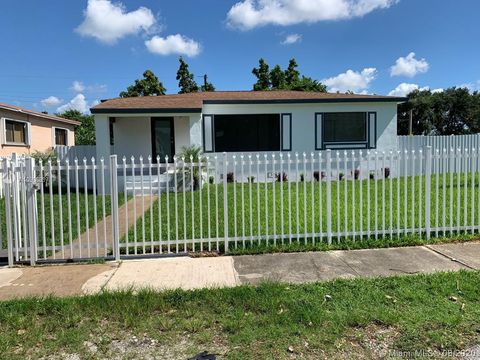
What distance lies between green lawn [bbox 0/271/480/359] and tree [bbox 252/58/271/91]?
3402 cm

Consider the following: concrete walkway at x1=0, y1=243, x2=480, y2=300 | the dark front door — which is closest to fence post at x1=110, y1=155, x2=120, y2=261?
concrete walkway at x1=0, y1=243, x2=480, y2=300

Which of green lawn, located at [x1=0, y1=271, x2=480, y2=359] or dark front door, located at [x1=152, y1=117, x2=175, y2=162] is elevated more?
dark front door, located at [x1=152, y1=117, x2=175, y2=162]

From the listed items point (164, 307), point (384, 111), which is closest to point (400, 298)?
point (164, 307)

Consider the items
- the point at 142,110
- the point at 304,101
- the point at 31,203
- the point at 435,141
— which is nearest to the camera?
the point at 31,203

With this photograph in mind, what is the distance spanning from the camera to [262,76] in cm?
3753

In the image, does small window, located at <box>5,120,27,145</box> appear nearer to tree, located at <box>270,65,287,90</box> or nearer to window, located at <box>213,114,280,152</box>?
window, located at <box>213,114,280,152</box>

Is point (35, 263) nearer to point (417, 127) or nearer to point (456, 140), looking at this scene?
point (456, 140)

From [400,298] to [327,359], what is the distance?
5.07 feet

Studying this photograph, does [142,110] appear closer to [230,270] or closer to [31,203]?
[31,203]

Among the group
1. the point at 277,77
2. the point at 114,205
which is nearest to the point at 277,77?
the point at 277,77

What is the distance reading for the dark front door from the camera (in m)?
18.2

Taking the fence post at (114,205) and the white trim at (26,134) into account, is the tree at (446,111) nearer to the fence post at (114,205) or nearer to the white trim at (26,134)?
the white trim at (26,134)

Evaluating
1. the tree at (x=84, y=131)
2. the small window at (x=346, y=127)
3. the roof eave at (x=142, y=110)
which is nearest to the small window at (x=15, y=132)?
the roof eave at (x=142, y=110)

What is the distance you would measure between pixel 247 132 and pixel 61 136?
40.0ft
